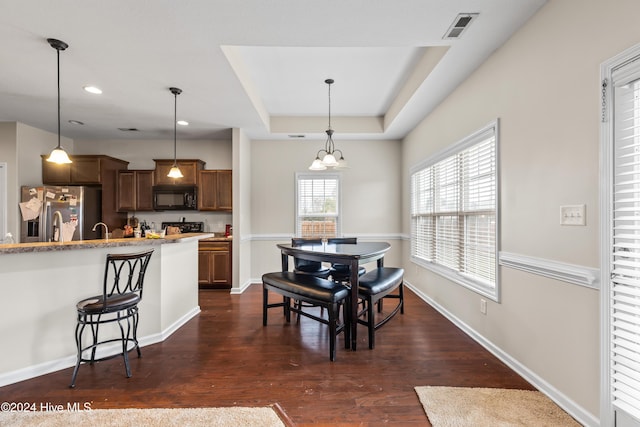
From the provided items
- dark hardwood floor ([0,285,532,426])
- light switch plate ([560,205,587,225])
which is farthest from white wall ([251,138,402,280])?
light switch plate ([560,205,587,225])

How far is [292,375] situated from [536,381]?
1785 millimetres

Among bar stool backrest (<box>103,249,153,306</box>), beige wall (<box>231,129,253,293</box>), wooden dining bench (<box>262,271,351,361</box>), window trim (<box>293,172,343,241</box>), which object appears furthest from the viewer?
window trim (<box>293,172,343,241</box>)

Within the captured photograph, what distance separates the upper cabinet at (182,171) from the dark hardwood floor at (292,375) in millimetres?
2791

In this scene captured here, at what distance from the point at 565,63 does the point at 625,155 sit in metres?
0.75

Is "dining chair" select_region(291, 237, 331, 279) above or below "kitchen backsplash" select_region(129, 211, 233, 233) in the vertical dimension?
below

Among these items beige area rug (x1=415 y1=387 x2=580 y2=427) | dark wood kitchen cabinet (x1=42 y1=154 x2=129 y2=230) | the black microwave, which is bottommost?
beige area rug (x1=415 y1=387 x2=580 y2=427)

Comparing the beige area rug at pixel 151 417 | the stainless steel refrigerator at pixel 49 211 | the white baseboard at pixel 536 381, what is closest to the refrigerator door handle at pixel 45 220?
the stainless steel refrigerator at pixel 49 211

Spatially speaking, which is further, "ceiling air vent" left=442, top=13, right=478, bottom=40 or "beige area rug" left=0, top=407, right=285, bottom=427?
"ceiling air vent" left=442, top=13, right=478, bottom=40

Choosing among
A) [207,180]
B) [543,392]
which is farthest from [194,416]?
[207,180]

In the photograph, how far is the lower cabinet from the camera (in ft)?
16.0

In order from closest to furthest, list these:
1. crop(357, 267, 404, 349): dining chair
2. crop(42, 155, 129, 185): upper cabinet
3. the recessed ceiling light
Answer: crop(357, 267, 404, 349): dining chair < the recessed ceiling light < crop(42, 155, 129, 185): upper cabinet

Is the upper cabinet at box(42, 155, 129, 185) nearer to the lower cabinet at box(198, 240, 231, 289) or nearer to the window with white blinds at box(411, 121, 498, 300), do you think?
the lower cabinet at box(198, 240, 231, 289)

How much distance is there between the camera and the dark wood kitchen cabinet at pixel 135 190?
514 cm

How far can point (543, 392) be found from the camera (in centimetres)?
202
